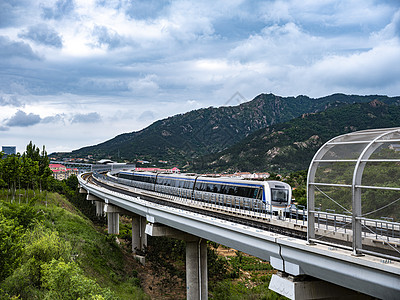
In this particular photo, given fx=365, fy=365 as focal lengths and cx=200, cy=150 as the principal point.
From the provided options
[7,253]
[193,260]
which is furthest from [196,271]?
[7,253]

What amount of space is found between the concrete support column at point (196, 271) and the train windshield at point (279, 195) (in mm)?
A: 7423

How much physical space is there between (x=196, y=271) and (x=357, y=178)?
21020 mm

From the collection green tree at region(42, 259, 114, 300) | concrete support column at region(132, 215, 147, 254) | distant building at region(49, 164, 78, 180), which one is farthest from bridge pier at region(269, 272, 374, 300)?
distant building at region(49, 164, 78, 180)

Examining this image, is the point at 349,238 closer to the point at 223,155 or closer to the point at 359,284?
the point at 359,284

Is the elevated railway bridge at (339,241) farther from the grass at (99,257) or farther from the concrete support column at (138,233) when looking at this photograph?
the concrete support column at (138,233)

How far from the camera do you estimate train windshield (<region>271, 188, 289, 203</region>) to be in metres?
26.8

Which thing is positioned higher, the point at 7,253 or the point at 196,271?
the point at 7,253

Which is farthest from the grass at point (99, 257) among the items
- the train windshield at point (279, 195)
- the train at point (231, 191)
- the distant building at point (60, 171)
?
the distant building at point (60, 171)

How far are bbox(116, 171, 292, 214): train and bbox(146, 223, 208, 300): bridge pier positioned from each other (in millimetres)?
4036

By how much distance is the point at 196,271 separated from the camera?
3020 cm

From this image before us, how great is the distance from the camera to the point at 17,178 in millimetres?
51031

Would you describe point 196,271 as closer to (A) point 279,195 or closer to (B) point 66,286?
(A) point 279,195

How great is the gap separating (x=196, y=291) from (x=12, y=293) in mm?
14096

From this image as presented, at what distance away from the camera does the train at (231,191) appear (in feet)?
87.9
